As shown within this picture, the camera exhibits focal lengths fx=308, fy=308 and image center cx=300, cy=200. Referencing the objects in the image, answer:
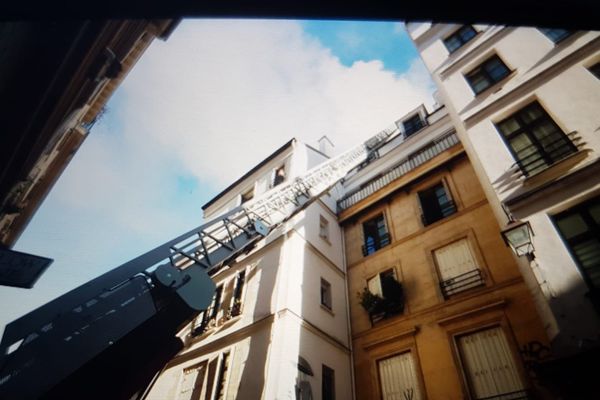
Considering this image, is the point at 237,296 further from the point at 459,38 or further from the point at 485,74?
the point at 459,38

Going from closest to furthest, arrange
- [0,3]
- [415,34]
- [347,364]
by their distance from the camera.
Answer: [0,3], [347,364], [415,34]

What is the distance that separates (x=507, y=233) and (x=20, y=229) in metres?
21.6

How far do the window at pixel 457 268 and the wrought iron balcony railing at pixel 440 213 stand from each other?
1667mm

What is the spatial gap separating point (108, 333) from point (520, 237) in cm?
841

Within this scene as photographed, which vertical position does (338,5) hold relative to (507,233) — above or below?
below

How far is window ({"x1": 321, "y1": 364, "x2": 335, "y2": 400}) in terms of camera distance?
10.0m

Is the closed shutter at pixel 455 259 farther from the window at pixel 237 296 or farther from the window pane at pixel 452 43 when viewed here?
the window pane at pixel 452 43

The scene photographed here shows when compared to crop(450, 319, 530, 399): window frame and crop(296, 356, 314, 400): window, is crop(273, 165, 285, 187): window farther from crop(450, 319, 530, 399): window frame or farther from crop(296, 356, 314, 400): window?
crop(450, 319, 530, 399): window frame

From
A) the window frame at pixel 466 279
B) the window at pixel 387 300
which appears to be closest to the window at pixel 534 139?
the window frame at pixel 466 279

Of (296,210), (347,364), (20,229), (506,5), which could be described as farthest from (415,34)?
(20,229)

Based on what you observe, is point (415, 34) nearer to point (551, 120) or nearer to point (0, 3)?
point (551, 120)

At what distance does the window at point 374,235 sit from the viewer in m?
14.3

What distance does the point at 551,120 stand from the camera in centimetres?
854

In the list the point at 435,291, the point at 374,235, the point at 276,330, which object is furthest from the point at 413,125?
the point at 276,330
